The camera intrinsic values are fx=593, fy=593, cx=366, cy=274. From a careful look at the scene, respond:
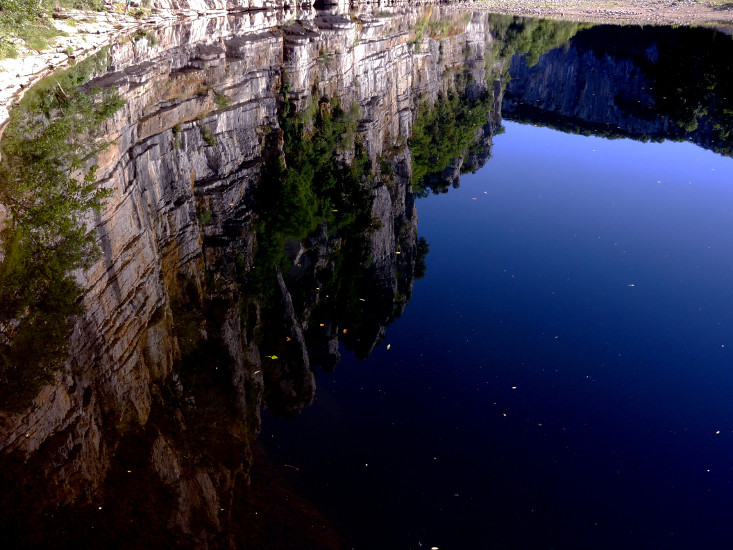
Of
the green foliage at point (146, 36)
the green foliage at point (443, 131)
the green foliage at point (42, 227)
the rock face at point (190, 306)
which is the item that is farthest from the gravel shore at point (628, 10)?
the green foliage at point (42, 227)

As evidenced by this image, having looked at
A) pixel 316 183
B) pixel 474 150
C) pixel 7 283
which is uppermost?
pixel 7 283

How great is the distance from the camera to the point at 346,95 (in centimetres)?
2108

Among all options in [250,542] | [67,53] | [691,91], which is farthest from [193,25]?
[691,91]

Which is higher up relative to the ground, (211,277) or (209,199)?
(209,199)

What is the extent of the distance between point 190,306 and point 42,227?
8.72 feet

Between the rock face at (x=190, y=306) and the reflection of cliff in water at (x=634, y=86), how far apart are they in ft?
36.1

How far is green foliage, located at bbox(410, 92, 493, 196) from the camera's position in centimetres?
2006

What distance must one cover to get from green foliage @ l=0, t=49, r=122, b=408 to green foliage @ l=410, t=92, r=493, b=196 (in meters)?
9.83

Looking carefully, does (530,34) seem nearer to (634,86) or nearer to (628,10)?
(634,86)

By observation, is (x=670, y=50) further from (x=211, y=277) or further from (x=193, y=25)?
(x=211, y=277)

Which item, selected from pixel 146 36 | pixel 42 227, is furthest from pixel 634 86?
pixel 42 227

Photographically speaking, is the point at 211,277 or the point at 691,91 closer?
the point at 211,277

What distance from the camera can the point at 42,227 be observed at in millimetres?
8188

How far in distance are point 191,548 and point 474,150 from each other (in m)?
18.3
